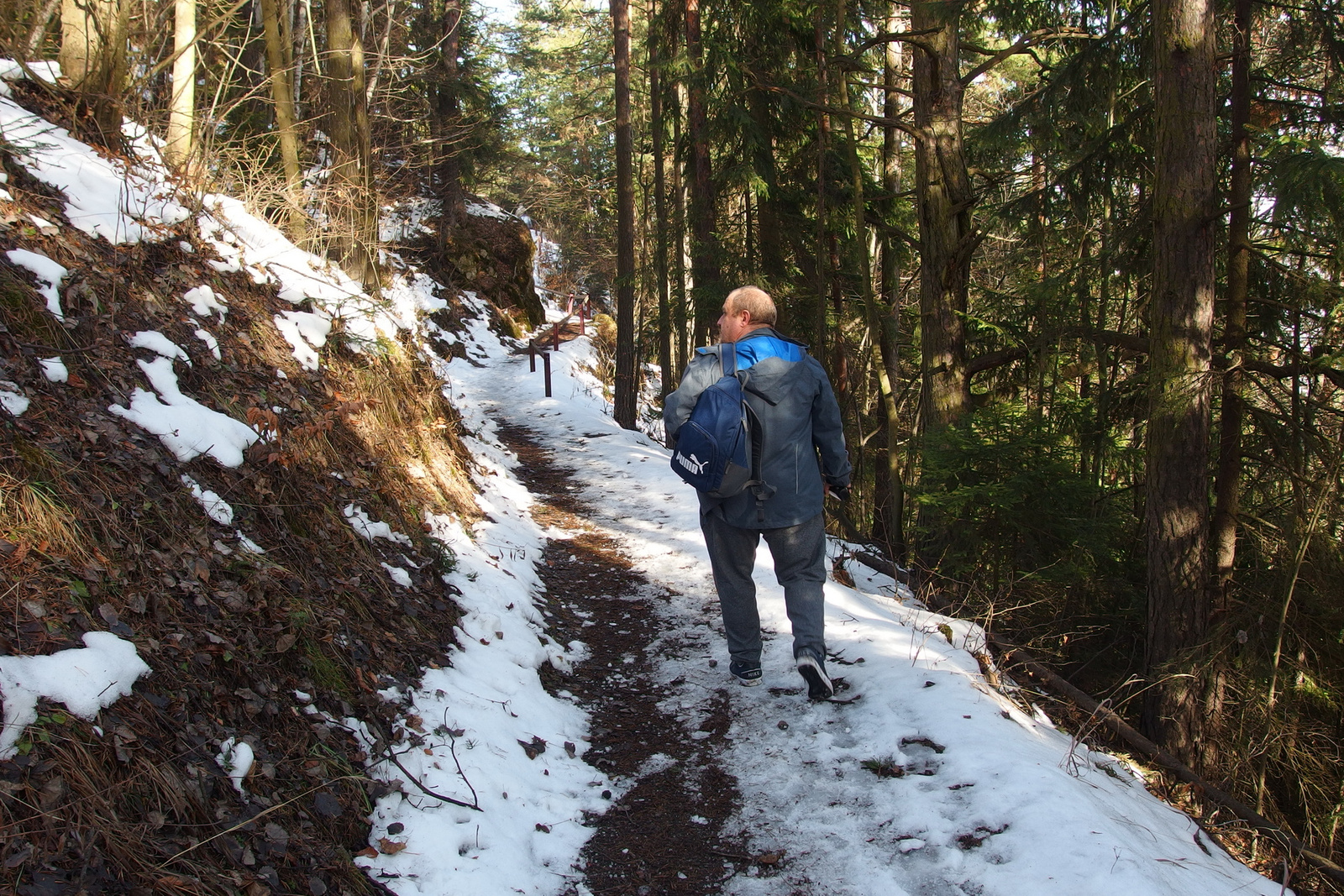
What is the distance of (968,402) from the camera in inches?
320

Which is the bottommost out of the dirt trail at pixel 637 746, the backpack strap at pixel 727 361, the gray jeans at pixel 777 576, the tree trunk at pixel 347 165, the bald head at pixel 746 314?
the dirt trail at pixel 637 746

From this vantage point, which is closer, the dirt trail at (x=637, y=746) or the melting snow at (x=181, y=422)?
the dirt trail at (x=637, y=746)

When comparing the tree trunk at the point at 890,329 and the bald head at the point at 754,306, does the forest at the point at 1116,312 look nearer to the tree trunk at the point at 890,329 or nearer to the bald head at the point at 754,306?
the tree trunk at the point at 890,329

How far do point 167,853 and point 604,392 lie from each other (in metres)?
19.8

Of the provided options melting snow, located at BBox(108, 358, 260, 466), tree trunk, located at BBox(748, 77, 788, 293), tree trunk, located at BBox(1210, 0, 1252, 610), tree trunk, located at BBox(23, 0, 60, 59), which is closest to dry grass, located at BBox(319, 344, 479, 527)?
melting snow, located at BBox(108, 358, 260, 466)

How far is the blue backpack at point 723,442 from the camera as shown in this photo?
3967 mm

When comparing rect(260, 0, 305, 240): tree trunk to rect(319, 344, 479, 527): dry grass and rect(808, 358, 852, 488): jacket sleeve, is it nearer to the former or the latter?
rect(319, 344, 479, 527): dry grass

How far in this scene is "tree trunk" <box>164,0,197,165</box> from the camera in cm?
636

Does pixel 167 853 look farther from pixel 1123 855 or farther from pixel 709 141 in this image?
pixel 709 141

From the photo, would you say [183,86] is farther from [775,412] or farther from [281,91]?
[775,412]

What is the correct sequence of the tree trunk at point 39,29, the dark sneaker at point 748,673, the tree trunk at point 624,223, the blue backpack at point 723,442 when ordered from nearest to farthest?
the blue backpack at point 723,442, the dark sneaker at point 748,673, the tree trunk at point 39,29, the tree trunk at point 624,223

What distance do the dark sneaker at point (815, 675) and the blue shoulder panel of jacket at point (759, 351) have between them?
62.1 inches

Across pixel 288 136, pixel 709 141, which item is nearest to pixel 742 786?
pixel 288 136

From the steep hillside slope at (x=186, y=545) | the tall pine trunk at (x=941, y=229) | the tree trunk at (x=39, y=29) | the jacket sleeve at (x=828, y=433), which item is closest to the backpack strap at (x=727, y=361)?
the jacket sleeve at (x=828, y=433)
